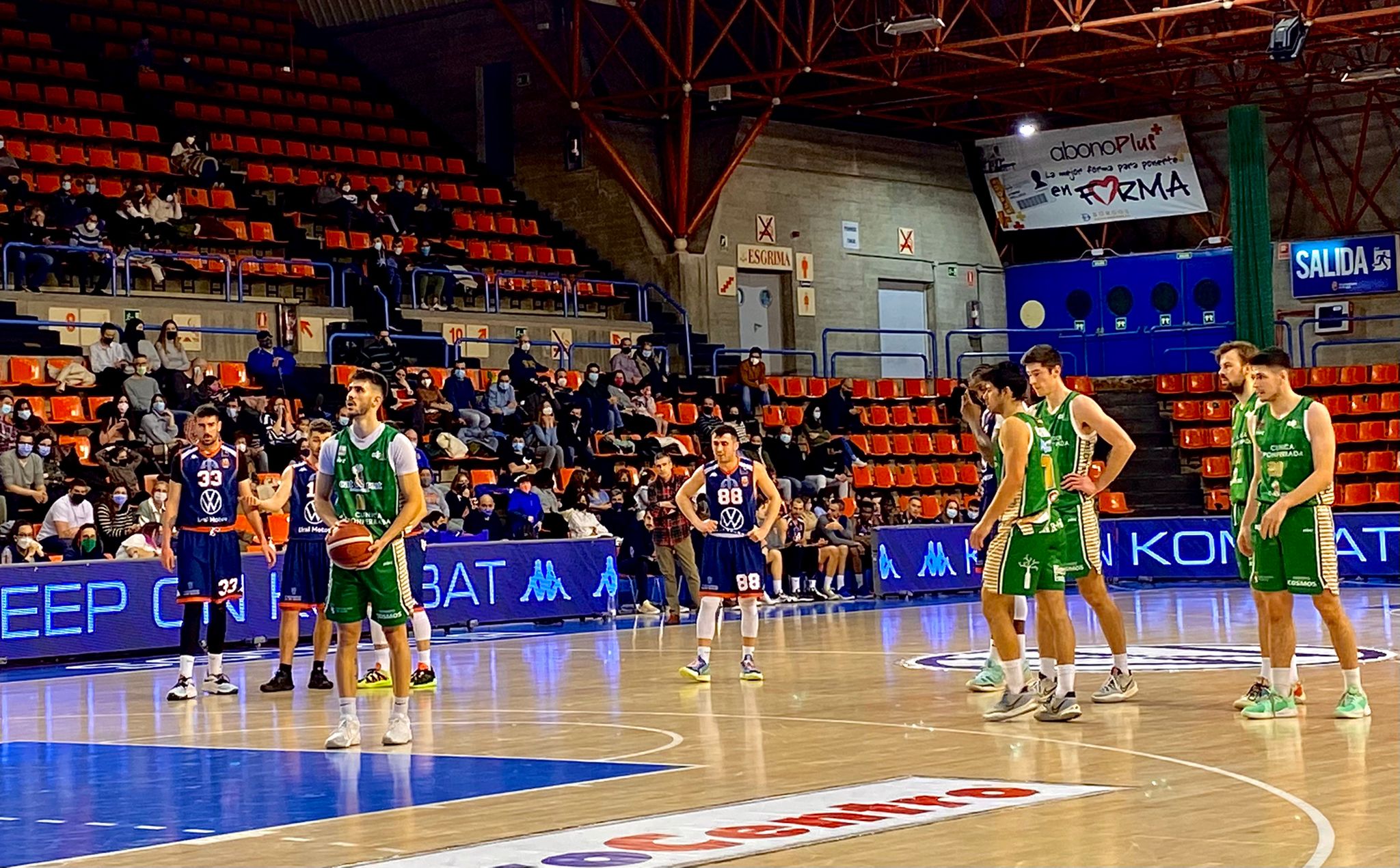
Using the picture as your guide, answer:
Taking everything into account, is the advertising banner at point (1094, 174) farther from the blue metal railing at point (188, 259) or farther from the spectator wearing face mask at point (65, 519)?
the spectator wearing face mask at point (65, 519)

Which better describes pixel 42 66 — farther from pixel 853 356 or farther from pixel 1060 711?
pixel 1060 711

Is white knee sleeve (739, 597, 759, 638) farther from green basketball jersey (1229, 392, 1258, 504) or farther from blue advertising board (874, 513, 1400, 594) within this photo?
blue advertising board (874, 513, 1400, 594)

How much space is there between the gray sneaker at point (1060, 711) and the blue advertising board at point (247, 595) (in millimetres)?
9487

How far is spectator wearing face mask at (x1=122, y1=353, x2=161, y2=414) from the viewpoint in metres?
21.2

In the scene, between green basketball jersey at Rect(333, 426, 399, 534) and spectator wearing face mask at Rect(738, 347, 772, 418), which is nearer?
green basketball jersey at Rect(333, 426, 399, 534)

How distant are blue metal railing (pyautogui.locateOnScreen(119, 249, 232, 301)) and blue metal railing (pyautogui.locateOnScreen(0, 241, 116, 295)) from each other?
6.1 inches

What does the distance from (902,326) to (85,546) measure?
2060 centimetres

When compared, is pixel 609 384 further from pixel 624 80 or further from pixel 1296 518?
pixel 1296 518

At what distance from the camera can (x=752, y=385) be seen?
29.3 meters

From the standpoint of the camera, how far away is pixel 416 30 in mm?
33969

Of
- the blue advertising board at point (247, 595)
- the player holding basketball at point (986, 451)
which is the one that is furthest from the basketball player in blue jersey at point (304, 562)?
the player holding basketball at point (986, 451)

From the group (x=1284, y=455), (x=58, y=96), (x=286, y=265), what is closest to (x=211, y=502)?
(x=1284, y=455)

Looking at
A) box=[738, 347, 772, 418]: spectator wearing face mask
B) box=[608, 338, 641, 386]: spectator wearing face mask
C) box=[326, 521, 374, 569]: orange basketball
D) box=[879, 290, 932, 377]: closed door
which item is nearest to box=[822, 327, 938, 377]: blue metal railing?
box=[879, 290, 932, 377]: closed door

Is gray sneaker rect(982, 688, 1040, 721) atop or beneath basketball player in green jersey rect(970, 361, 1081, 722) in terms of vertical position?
beneath
